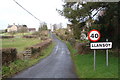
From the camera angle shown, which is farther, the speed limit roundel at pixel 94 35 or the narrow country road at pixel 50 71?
the narrow country road at pixel 50 71

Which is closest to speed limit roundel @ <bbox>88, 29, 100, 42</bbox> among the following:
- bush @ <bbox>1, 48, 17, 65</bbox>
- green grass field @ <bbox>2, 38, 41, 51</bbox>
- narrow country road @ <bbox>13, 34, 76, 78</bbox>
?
narrow country road @ <bbox>13, 34, 76, 78</bbox>

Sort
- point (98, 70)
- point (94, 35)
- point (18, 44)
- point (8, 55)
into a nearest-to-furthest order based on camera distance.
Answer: point (94, 35), point (98, 70), point (8, 55), point (18, 44)

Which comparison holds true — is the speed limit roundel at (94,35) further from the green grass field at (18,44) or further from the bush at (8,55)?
the green grass field at (18,44)

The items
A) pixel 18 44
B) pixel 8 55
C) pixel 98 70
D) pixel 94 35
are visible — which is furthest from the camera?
pixel 18 44

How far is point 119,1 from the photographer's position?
1195cm

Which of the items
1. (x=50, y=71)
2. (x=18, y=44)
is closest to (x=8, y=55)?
(x=50, y=71)

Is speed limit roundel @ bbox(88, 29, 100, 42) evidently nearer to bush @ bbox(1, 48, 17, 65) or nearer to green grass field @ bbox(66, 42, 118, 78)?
green grass field @ bbox(66, 42, 118, 78)

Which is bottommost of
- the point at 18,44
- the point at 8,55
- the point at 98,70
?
the point at 98,70

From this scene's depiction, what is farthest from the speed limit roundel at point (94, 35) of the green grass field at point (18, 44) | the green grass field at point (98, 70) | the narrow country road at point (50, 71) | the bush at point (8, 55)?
the green grass field at point (18, 44)

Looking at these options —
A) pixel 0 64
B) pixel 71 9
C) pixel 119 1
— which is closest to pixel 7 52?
pixel 0 64

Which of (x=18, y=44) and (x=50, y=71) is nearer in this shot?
(x=50, y=71)

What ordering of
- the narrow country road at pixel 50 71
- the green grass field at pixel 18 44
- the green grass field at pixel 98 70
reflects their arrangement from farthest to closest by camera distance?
the green grass field at pixel 18 44 → the narrow country road at pixel 50 71 → the green grass field at pixel 98 70

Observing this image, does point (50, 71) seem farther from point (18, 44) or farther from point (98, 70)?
point (18, 44)

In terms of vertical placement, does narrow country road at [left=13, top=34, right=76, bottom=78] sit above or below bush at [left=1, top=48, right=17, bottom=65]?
below
